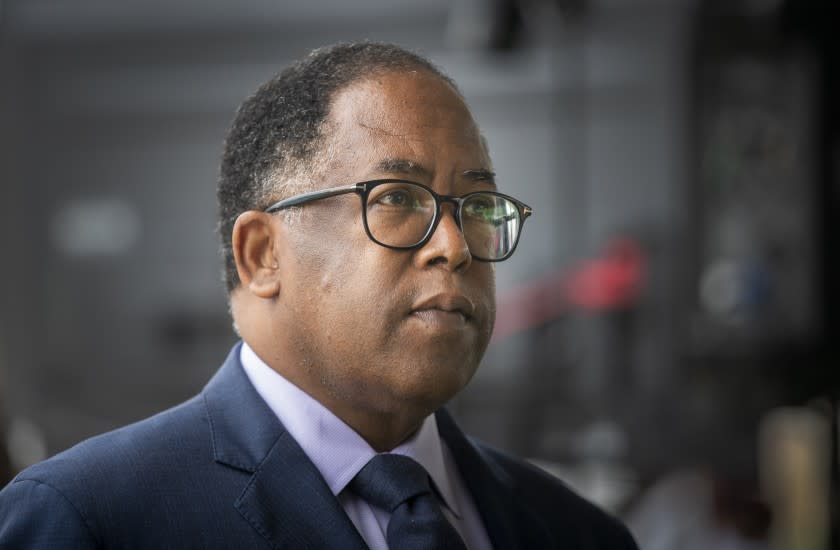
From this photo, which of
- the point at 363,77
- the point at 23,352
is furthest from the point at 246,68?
the point at 363,77

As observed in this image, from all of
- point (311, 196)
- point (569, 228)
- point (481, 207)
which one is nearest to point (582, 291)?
point (569, 228)

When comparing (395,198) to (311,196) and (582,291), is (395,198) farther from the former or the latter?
(582,291)

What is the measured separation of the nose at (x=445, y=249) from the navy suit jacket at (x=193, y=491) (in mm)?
305

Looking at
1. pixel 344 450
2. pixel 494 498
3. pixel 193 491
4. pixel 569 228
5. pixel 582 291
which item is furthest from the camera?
pixel 569 228

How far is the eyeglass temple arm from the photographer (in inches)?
52.8

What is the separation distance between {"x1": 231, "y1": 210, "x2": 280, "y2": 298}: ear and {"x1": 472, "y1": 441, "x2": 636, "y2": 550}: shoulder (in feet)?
1.49

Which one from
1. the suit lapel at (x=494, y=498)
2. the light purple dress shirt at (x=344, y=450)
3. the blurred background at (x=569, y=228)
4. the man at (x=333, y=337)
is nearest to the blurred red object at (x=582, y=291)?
the blurred background at (x=569, y=228)

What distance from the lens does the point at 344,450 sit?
54.8 inches

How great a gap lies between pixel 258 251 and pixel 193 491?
0.35 m

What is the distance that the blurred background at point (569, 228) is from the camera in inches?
182

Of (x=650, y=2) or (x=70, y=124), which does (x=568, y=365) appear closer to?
(x=650, y=2)

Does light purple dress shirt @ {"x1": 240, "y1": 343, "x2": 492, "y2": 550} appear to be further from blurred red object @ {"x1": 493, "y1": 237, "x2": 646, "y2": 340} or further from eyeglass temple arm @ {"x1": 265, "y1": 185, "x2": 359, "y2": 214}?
blurred red object @ {"x1": 493, "y1": 237, "x2": 646, "y2": 340}

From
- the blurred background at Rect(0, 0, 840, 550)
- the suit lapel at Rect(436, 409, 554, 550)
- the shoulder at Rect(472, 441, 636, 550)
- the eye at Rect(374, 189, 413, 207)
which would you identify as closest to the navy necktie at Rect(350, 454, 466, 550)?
the suit lapel at Rect(436, 409, 554, 550)

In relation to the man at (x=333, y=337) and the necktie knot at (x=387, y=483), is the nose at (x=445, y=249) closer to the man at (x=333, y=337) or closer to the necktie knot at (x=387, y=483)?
the man at (x=333, y=337)
